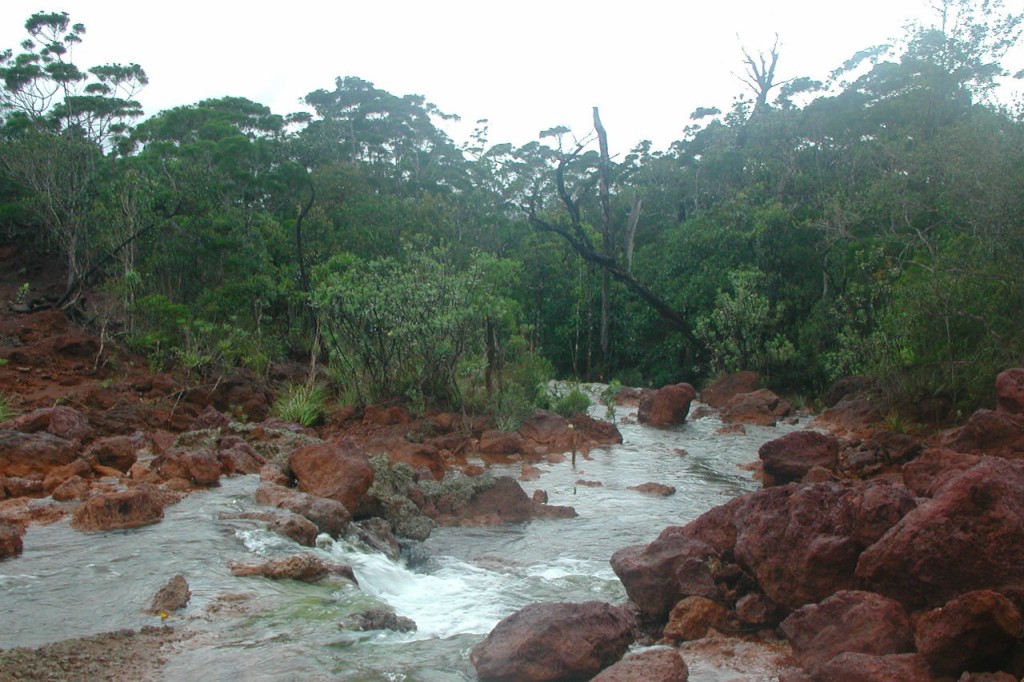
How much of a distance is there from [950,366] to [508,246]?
68.6 feet

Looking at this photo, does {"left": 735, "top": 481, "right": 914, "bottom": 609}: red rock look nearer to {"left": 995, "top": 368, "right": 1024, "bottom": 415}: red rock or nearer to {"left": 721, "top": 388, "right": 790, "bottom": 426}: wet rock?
{"left": 995, "top": 368, "right": 1024, "bottom": 415}: red rock

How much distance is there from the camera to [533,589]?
26.9ft

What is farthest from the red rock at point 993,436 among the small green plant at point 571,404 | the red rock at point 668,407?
the red rock at point 668,407

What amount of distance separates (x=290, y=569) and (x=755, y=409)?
1585cm

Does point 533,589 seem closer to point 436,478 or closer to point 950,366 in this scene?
point 436,478

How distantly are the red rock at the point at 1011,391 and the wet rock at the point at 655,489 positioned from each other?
4982mm

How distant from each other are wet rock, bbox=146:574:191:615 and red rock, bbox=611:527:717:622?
11.2ft

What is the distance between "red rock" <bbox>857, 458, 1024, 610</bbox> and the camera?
5445mm

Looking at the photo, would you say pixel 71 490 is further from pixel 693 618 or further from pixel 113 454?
pixel 693 618

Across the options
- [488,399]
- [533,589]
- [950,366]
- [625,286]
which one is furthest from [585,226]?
[533,589]


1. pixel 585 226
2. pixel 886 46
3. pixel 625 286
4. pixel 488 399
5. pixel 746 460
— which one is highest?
pixel 886 46

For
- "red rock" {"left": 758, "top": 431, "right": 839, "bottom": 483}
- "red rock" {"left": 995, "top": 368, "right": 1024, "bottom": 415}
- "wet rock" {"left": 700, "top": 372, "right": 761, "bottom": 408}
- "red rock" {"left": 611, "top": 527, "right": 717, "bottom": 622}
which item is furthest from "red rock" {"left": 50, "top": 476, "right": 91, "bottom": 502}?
"wet rock" {"left": 700, "top": 372, "right": 761, "bottom": 408}

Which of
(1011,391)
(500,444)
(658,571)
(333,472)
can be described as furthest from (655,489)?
(658,571)

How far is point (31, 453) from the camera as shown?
10422mm
